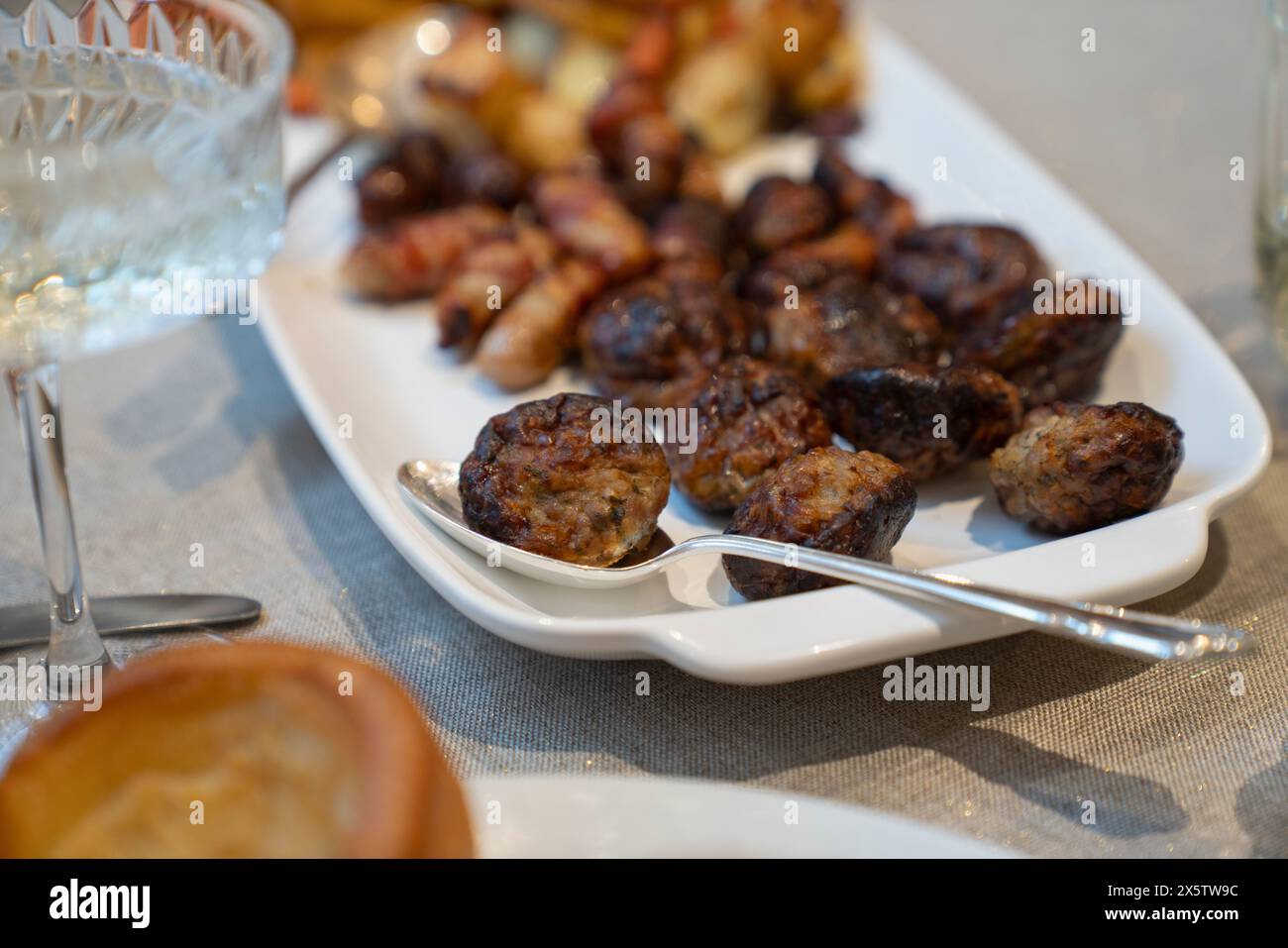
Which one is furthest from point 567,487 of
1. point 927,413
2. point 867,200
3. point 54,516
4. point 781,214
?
point 867,200

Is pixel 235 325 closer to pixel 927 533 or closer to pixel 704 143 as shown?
pixel 704 143

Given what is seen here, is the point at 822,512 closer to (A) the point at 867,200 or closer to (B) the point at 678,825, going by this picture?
(B) the point at 678,825

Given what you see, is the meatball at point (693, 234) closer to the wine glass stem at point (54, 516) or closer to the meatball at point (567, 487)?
the meatball at point (567, 487)

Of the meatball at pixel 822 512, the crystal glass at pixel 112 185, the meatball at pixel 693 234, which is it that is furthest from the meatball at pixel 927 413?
the crystal glass at pixel 112 185

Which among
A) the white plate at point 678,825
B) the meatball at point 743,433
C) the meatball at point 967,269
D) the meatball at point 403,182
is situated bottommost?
the white plate at point 678,825

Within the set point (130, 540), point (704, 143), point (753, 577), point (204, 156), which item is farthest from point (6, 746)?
point (704, 143)
